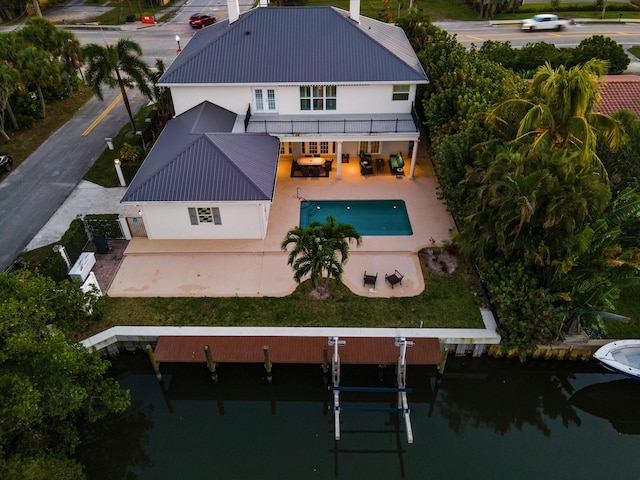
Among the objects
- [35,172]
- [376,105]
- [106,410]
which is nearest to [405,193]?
[376,105]

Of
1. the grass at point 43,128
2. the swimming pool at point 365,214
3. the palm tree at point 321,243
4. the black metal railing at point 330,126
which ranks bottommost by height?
the swimming pool at point 365,214

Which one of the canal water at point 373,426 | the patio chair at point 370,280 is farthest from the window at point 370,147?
the canal water at point 373,426

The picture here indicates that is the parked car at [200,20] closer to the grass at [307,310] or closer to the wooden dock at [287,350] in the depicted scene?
the grass at [307,310]

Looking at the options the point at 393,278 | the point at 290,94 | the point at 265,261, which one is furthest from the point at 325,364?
the point at 290,94

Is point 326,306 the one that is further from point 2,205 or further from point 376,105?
point 2,205

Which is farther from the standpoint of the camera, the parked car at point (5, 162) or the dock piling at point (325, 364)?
the parked car at point (5, 162)

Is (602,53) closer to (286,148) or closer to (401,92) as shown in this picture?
(401,92)

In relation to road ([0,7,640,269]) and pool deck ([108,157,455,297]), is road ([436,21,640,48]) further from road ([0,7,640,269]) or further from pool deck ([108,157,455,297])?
pool deck ([108,157,455,297])

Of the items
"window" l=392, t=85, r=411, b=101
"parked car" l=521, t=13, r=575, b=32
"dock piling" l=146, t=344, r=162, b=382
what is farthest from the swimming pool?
"parked car" l=521, t=13, r=575, b=32
